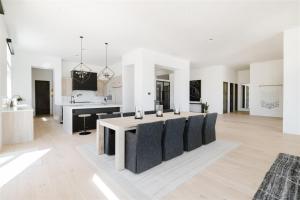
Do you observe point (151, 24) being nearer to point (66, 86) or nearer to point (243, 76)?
point (66, 86)

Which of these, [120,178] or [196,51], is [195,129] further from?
[196,51]

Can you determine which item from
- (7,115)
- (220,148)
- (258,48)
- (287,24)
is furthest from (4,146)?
(258,48)

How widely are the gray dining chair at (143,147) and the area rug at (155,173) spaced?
100 millimetres

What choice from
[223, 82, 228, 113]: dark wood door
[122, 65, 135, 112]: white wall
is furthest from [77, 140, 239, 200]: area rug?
[223, 82, 228, 113]: dark wood door

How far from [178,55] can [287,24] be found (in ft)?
11.9

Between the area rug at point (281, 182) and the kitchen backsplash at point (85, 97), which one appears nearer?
the area rug at point (281, 182)

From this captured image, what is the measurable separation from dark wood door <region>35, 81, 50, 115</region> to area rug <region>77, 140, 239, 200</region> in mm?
7549

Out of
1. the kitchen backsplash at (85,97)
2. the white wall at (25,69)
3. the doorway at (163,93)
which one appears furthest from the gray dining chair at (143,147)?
the kitchen backsplash at (85,97)

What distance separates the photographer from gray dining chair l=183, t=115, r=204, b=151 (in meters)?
3.13

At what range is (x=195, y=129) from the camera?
3275 millimetres

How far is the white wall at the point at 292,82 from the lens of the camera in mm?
4445

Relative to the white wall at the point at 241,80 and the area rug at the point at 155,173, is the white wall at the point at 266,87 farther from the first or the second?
the area rug at the point at 155,173

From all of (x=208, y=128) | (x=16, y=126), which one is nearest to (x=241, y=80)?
(x=208, y=128)

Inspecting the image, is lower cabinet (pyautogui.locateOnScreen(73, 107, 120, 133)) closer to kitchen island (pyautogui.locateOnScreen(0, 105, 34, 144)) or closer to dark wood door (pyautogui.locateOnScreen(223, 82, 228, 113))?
kitchen island (pyautogui.locateOnScreen(0, 105, 34, 144))
